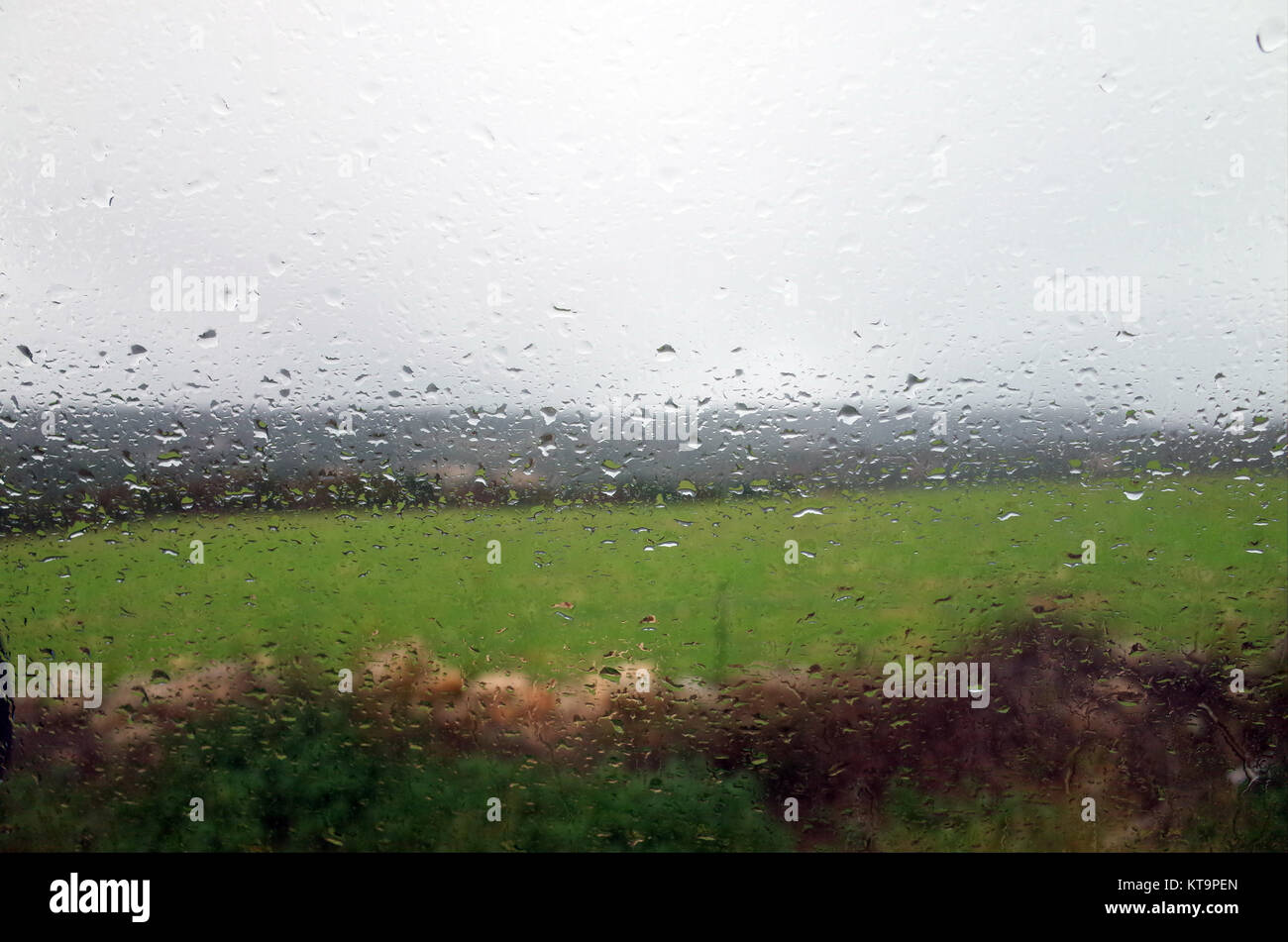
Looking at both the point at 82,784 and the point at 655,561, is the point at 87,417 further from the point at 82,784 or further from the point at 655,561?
the point at 655,561

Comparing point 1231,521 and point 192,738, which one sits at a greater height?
point 1231,521

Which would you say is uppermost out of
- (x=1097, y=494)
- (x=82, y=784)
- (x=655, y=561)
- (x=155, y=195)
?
(x=155, y=195)

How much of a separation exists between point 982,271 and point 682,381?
62 centimetres

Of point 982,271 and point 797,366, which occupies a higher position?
point 982,271

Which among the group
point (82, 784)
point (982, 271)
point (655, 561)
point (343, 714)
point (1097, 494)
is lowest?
point (82, 784)

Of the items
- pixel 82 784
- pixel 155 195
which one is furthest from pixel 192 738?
pixel 155 195

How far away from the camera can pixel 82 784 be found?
49.2 inches

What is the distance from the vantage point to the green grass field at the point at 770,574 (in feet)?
3.85

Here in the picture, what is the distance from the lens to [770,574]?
118 cm

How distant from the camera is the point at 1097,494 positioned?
1.17 metres

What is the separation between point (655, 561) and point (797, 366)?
1.52 feet

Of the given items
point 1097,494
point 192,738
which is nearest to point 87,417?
point 192,738

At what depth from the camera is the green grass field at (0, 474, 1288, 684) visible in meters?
1.17

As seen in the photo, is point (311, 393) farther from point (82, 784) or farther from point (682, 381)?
point (82, 784)
